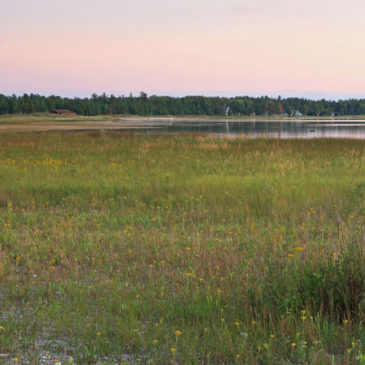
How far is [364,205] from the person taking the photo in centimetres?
1064

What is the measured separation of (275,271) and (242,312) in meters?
0.90

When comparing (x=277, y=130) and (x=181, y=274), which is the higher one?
(x=277, y=130)

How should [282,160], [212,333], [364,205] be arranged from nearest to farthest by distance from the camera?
1. [212,333]
2. [364,205]
3. [282,160]

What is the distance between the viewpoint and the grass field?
168 inches

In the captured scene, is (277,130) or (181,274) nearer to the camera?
(181,274)

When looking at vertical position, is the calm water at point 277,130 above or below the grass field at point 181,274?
above

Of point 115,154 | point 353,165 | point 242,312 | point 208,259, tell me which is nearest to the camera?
point 242,312

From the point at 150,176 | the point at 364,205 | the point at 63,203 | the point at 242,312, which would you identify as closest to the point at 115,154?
the point at 150,176

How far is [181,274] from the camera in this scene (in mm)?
6328

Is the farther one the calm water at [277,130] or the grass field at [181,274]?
the calm water at [277,130]

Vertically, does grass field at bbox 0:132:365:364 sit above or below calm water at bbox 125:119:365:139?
below

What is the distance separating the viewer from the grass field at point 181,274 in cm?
427

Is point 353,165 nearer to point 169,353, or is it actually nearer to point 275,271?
point 275,271

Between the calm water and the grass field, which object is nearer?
the grass field
